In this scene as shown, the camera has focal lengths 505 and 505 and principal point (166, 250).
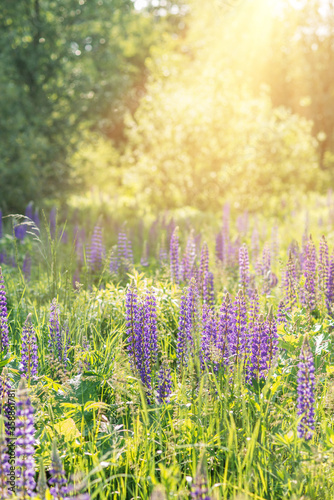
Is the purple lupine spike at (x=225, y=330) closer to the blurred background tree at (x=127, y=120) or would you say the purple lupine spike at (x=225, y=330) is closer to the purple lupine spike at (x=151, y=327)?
the purple lupine spike at (x=151, y=327)

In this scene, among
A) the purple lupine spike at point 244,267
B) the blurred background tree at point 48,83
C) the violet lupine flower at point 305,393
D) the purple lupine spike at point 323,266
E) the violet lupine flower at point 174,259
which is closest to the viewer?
the violet lupine flower at point 305,393

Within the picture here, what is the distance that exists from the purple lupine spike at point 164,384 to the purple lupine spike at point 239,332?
21.1 inches

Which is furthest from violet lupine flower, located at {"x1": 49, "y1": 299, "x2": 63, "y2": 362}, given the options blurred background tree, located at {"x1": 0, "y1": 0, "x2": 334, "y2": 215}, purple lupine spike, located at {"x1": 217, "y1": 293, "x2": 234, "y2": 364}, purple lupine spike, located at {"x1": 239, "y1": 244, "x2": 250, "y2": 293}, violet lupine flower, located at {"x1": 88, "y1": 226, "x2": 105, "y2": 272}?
blurred background tree, located at {"x1": 0, "y1": 0, "x2": 334, "y2": 215}

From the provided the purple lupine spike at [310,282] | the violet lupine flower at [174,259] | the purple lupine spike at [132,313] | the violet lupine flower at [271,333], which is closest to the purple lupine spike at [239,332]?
the violet lupine flower at [271,333]

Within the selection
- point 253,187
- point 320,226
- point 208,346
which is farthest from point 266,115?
point 208,346

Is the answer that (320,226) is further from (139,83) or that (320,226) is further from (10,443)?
(139,83)

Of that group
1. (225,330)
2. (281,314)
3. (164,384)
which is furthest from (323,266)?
(164,384)

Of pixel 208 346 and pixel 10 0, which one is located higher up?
pixel 10 0

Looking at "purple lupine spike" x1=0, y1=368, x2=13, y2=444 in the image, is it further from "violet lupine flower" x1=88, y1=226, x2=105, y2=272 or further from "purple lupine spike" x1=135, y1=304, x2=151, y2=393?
"violet lupine flower" x1=88, y1=226, x2=105, y2=272

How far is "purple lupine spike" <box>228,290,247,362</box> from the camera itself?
349cm

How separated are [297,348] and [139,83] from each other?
28.5 metres

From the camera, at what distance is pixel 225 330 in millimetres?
3486

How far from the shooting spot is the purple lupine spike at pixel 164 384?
3176 millimetres

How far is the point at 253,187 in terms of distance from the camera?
51.9 feet
